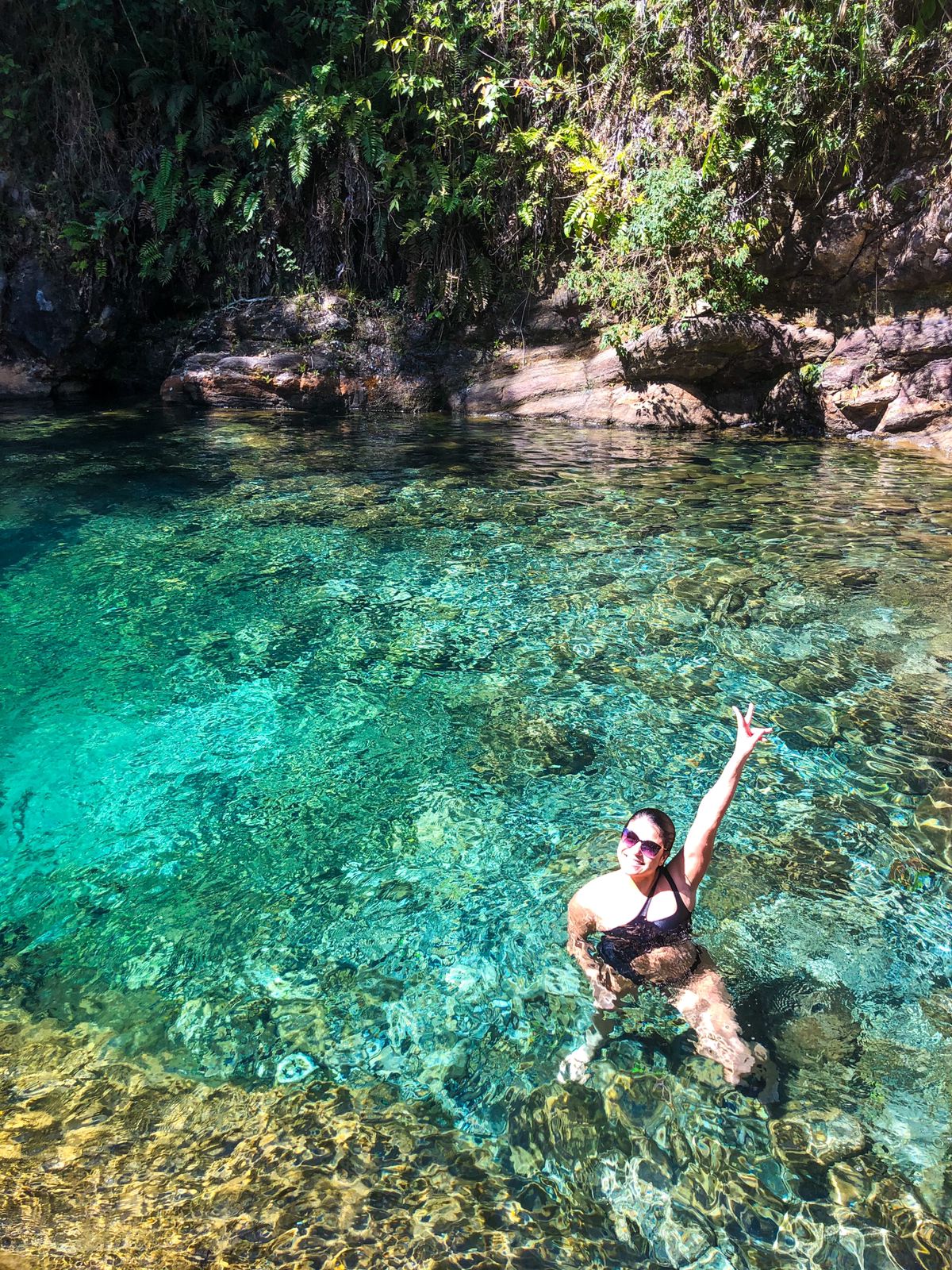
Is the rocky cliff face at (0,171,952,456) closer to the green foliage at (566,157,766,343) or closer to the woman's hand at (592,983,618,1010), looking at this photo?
the green foliage at (566,157,766,343)

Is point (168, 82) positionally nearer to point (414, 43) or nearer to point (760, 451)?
point (414, 43)

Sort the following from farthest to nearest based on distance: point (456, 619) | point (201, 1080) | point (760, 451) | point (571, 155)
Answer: point (571, 155)
point (760, 451)
point (456, 619)
point (201, 1080)

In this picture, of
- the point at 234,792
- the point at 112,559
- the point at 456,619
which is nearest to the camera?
the point at 234,792

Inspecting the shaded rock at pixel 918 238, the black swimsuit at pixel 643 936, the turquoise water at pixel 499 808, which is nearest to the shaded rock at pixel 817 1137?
the turquoise water at pixel 499 808

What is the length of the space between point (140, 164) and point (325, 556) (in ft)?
43.1

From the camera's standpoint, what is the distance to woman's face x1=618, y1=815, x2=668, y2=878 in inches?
126

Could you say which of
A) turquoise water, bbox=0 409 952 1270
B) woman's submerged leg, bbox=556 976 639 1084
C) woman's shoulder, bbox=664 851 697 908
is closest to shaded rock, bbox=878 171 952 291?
turquoise water, bbox=0 409 952 1270

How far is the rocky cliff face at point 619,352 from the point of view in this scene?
1224cm

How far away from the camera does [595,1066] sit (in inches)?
124

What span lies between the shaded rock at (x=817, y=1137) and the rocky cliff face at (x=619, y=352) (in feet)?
35.5

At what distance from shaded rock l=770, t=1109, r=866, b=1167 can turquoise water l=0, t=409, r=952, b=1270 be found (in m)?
0.02

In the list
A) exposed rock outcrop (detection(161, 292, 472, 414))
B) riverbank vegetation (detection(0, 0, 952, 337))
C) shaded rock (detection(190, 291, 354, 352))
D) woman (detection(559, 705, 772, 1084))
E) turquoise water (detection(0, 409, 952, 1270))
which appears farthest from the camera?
shaded rock (detection(190, 291, 354, 352))

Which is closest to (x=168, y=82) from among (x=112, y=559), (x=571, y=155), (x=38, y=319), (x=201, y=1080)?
(x=38, y=319)

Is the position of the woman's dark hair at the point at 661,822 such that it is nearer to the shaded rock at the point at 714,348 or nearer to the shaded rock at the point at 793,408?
the shaded rock at the point at 714,348
